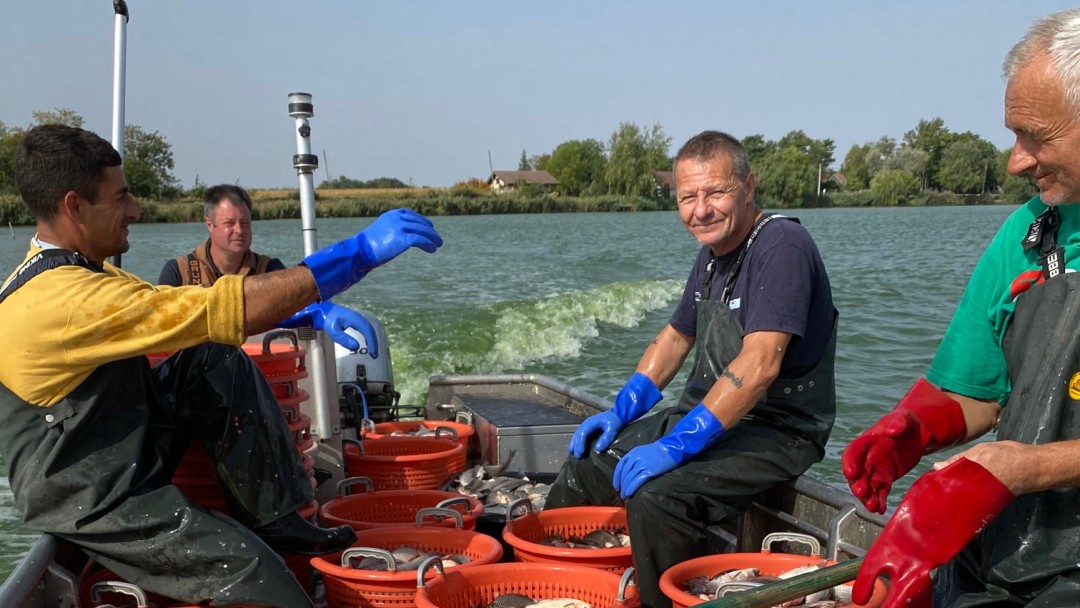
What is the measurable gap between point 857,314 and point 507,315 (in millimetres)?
6040

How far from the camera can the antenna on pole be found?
452cm

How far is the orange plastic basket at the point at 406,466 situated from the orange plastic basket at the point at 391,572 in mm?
1210

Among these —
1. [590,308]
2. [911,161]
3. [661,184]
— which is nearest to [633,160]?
[661,184]

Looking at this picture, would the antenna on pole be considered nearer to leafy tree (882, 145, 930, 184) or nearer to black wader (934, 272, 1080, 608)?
black wader (934, 272, 1080, 608)

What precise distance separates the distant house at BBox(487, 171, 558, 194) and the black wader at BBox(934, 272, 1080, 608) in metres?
101

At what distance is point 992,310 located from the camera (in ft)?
7.47

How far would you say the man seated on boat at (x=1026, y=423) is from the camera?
192 centimetres

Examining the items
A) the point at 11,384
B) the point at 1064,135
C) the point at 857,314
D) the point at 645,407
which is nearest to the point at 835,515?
the point at 645,407

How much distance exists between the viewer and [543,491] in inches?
188

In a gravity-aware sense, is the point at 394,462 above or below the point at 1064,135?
below

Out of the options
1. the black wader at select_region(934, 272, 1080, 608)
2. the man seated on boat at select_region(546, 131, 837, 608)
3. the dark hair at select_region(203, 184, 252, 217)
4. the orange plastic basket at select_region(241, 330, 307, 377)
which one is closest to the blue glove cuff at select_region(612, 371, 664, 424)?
the man seated on boat at select_region(546, 131, 837, 608)

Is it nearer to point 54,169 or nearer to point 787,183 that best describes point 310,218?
point 54,169

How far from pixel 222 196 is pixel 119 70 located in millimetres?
988

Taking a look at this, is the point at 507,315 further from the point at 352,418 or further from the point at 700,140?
the point at 700,140
